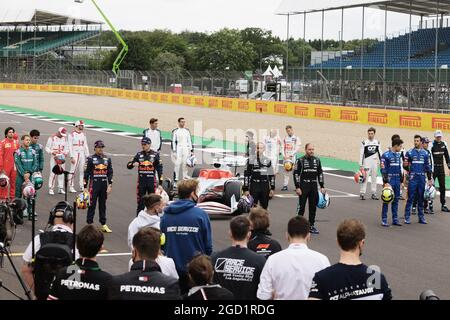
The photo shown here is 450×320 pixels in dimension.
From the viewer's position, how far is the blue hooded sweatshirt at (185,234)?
7.70 m

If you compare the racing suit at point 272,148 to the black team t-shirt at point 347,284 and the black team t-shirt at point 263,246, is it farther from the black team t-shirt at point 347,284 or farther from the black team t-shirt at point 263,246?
the black team t-shirt at point 347,284

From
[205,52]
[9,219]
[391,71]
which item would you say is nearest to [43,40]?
[205,52]

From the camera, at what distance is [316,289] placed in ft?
16.9

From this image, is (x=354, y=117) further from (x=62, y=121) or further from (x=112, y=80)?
(x=112, y=80)

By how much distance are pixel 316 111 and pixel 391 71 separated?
13.0m

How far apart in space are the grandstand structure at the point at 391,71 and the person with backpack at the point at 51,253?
36.0 metres

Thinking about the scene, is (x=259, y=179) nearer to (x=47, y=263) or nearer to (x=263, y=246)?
(x=263, y=246)

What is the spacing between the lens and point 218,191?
1579 centimetres

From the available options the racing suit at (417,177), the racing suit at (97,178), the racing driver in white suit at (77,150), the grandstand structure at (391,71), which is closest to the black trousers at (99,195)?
Answer: the racing suit at (97,178)

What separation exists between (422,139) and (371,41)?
2333 inches

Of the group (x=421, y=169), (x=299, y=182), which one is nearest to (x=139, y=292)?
(x=299, y=182)

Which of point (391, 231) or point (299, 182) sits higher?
point (299, 182)

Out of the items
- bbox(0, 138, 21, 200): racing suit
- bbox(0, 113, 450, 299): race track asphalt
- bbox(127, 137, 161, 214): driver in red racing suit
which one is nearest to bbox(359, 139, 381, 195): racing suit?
bbox(0, 113, 450, 299): race track asphalt
